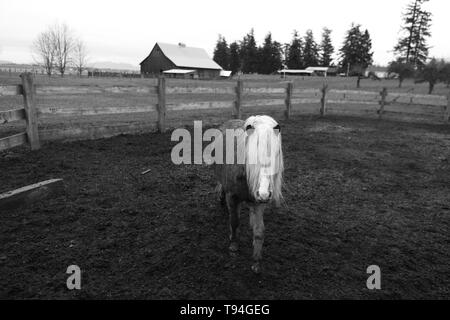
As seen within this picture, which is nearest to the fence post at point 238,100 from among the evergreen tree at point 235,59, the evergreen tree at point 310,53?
the evergreen tree at point 235,59

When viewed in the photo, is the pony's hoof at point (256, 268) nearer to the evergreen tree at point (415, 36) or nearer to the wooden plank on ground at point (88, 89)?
the wooden plank on ground at point (88, 89)

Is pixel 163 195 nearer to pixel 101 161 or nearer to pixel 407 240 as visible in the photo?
pixel 101 161

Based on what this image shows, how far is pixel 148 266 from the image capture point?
9.41 feet

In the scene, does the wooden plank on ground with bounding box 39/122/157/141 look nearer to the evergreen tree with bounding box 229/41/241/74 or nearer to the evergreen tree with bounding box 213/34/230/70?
the evergreen tree with bounding box 229/41/241/74

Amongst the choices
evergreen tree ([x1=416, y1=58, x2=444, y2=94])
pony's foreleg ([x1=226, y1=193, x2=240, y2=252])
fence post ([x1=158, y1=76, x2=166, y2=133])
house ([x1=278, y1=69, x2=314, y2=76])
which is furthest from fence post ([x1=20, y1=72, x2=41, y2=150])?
house ([x1=278, y1=69, x2=314, y2=76])

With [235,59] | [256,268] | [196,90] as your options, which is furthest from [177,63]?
[256,268]

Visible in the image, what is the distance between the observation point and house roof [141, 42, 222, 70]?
54.7m

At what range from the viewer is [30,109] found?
5957 mm

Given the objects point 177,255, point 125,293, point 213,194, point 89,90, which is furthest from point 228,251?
point 89,90

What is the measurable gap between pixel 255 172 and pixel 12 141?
5145mm

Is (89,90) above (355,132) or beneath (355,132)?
above
